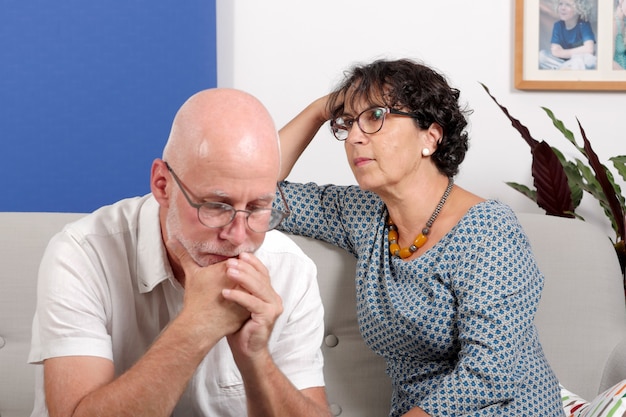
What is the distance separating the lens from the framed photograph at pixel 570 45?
123 inches

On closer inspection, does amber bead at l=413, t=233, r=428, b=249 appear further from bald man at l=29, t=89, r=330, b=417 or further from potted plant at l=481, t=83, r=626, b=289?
potted plant at l=481, t=83, r=626, b=289

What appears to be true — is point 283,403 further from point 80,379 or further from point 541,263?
point 541,263

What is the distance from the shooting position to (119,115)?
3156 millimetres

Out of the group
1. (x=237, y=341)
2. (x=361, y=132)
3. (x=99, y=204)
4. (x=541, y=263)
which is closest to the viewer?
(x=237, y=341)

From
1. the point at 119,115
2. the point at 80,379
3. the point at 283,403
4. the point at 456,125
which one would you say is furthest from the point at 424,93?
the point at 119,115

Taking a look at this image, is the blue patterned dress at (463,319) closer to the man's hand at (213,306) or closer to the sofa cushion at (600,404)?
the sofa cushion at (600,404)

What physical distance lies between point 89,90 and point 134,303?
1703 mm

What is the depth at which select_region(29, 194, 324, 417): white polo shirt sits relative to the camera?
1.46 metres

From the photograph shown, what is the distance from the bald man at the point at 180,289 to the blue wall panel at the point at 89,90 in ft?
5.12

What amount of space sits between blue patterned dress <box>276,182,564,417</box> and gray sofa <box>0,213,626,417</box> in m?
0.15

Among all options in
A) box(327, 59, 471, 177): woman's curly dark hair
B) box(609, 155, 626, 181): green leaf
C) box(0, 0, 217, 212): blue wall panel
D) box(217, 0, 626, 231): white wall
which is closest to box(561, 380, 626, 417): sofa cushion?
box(327, 59, 471, 177): woman's curly dark hair

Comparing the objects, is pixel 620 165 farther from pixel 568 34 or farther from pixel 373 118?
pixel 373 118

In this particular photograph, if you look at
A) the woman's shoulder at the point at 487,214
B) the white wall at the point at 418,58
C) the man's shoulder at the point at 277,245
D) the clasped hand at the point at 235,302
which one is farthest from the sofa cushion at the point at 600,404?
the white wall at the point at 418,58

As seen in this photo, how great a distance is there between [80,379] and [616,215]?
6.34 ft
